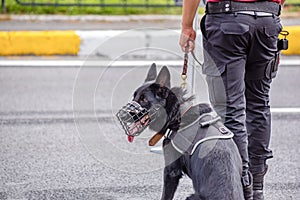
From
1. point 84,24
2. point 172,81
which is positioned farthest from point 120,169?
point 84,24

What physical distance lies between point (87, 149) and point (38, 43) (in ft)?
12.0

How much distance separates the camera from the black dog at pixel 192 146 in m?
3.12

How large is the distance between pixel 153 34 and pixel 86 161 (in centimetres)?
123

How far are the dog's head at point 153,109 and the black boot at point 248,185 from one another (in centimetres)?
49

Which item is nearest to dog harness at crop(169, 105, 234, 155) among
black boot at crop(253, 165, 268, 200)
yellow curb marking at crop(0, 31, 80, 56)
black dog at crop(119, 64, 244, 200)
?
black dog at crop(119, 64, 244, 200)

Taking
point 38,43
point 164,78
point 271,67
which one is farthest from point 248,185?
point 38,43

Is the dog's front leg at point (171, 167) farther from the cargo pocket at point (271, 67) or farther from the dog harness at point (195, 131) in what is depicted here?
the cargo pocket at point (271, 67)

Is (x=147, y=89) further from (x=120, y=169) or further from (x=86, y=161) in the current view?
(x=86, y=161)

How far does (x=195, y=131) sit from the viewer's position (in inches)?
131

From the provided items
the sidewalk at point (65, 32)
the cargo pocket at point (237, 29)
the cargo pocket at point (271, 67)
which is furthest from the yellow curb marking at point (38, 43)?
the cargo pocket at point (237, 29)

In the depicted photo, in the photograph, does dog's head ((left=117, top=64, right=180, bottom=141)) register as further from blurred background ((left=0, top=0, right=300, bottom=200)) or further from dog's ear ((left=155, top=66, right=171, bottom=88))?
blurred background ((left=0, top=0, right=300, bottom=200))

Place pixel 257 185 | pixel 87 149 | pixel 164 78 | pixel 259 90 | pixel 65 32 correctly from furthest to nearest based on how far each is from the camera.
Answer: pixel 65 32
pixel 87 149
pixel 257 185
pixel 259 90
pixel 164 78

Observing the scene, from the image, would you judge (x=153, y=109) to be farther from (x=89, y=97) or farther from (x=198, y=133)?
(x=89, y=97)

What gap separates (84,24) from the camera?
881 cm
